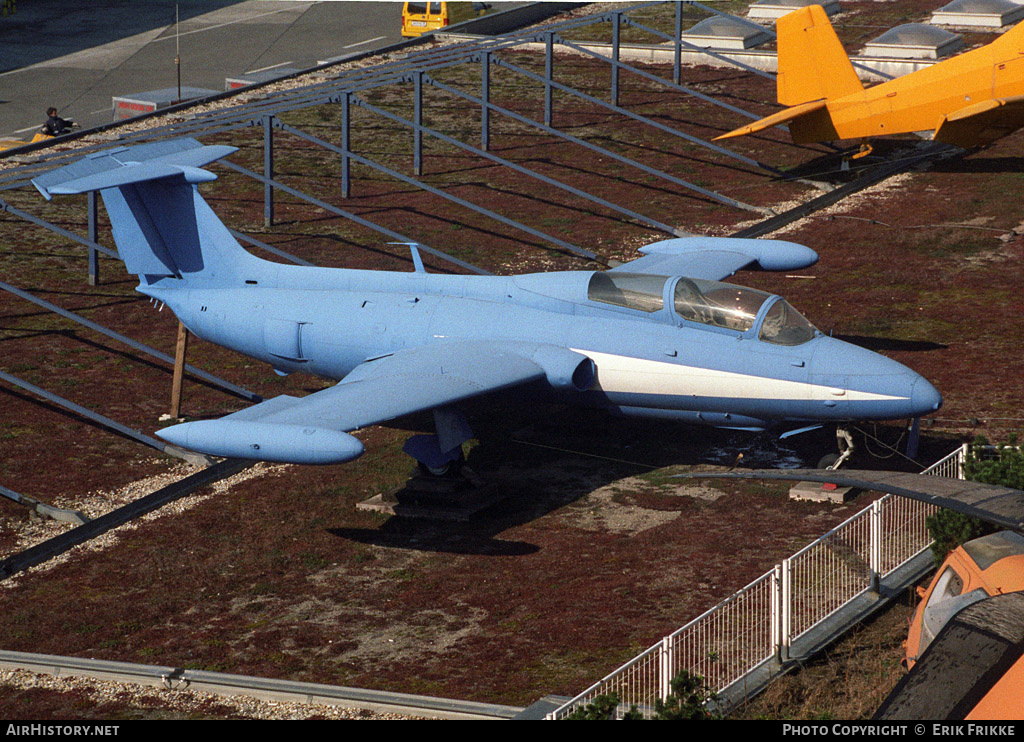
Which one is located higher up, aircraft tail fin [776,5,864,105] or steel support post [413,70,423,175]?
aircraft tail fin [776,5,864,105]

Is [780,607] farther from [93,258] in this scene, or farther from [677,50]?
[677,50]

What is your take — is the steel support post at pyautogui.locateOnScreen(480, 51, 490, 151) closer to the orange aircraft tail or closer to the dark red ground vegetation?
the dark red ground vegetation

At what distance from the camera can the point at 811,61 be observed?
34875mm

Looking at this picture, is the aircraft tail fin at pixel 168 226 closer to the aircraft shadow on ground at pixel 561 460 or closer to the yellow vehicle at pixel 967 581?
the aircraft shadow on ground at pixel 561 460

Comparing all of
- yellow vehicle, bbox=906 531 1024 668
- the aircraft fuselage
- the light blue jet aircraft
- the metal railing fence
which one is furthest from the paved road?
yellow vehicle, bbox=906 531 1024 668

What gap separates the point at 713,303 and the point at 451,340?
14.0ft

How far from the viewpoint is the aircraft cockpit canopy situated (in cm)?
1798

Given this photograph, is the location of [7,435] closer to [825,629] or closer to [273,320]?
[273,320]

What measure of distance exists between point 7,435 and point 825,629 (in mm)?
14864

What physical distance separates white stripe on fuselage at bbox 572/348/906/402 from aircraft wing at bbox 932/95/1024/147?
1869 cm

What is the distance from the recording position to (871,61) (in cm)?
4353

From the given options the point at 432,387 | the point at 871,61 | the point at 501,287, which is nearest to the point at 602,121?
the point at 871,61

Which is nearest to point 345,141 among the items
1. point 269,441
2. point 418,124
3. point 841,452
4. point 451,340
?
point 418,124

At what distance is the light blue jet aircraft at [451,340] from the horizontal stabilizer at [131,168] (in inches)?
1.7
